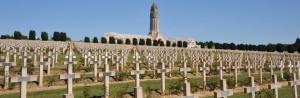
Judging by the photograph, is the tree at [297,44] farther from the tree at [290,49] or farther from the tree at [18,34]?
the tree at [18,34]

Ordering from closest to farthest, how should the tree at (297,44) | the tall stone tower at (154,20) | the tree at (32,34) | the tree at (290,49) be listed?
the tree at (32,34) < the tree at (290,49) < the tree at (297,44) < the tall stone tower at (154,20)

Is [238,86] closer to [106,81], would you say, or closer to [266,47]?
[106,81]

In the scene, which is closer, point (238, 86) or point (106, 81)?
point (106, 81)

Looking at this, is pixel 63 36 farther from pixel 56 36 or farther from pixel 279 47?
pixel 279 47

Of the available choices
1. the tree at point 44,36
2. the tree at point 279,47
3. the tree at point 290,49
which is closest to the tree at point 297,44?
the tree at point 290,49

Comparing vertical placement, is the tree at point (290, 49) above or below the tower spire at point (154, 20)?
below

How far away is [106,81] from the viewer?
9172 mm

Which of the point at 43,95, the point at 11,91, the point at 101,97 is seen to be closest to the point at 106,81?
the point at 101,97

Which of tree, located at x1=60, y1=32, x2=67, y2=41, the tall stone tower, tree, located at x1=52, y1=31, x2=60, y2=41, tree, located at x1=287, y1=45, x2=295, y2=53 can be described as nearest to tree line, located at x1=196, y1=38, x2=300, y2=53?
tree, located at x1=287, y1=45, x2=295, y2=53

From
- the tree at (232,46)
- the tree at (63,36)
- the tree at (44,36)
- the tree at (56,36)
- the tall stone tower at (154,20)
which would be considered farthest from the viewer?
the tall stone tower at (154,20)

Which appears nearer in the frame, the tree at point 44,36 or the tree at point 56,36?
the tree at point 44,36

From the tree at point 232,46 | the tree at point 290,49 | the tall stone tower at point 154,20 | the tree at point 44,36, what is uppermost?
the tall stone tower at point 154,20

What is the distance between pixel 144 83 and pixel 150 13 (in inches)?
4758

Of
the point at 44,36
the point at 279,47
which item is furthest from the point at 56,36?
the point at 279,47
